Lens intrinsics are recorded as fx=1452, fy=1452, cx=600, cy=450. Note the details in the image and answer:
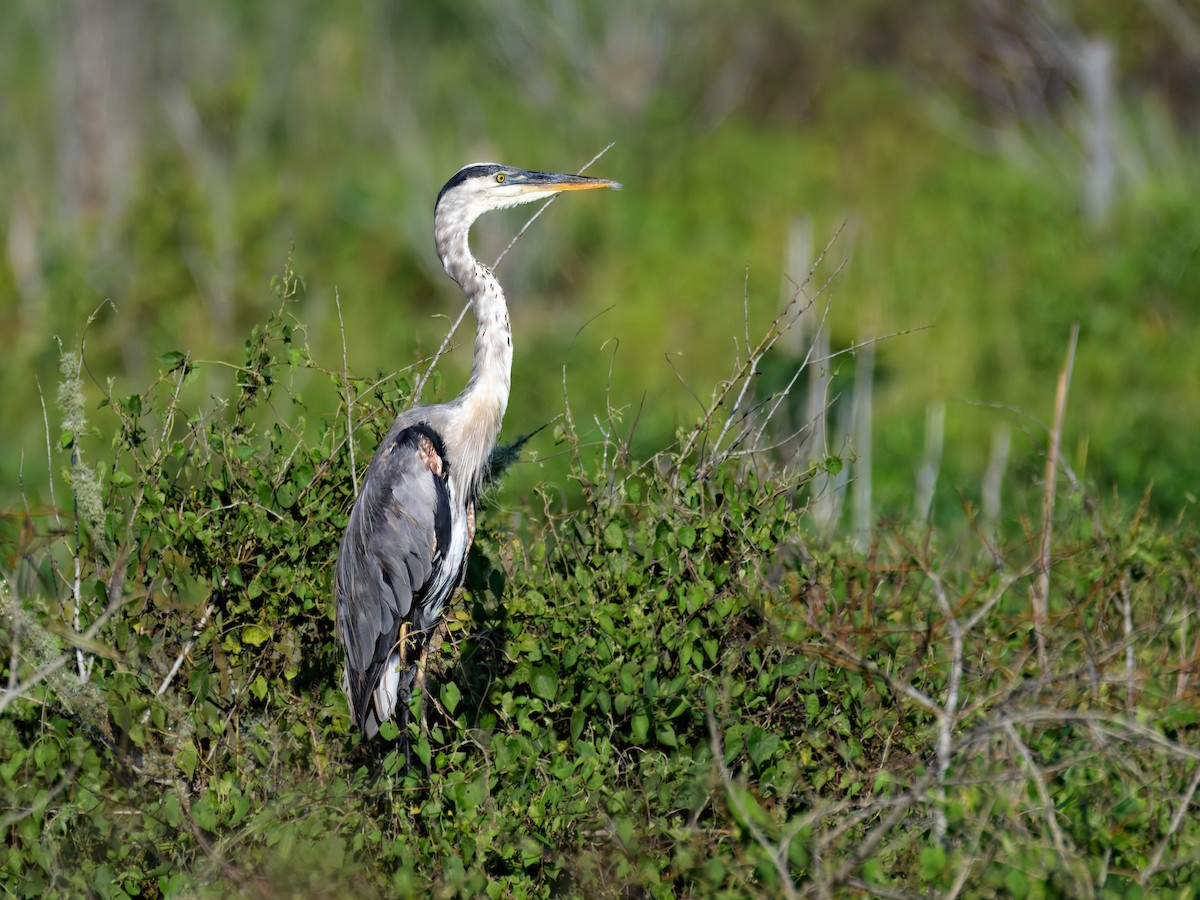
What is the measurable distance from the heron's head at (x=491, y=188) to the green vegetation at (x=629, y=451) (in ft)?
1.94

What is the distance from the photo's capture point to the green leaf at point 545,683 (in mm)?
3803

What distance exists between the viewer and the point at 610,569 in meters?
4.07

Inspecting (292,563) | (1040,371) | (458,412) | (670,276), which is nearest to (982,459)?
(1040,371)

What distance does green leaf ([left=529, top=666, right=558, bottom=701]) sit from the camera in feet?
12.5

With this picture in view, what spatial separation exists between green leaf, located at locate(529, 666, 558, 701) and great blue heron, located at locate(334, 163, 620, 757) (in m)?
0.47

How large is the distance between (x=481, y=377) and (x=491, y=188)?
652 millimetres

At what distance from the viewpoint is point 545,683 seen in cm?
380

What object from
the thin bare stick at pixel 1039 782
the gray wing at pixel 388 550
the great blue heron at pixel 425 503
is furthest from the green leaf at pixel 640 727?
the thin bare stick at pixel 1039 782

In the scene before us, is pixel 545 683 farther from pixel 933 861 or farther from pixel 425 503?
pixel 933 861

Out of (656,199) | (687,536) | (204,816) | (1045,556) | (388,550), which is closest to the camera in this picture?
(204,816)

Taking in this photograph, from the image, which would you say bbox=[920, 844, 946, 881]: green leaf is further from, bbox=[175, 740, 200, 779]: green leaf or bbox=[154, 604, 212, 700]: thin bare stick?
bbox=[154, 604, 212, 700]: thin bare stick

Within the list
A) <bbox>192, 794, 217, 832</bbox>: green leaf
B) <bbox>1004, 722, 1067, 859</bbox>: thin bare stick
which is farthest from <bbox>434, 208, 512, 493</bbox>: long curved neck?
<bbox>1004, 722, 1067, 859</bbox>: thin bare stick

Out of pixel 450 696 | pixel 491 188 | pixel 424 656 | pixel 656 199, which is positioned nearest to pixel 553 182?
pixel 491 188

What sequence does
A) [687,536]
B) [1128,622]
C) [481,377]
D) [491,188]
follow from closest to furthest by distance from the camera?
[687,536], [1128,622], [481,377], [491,188]
